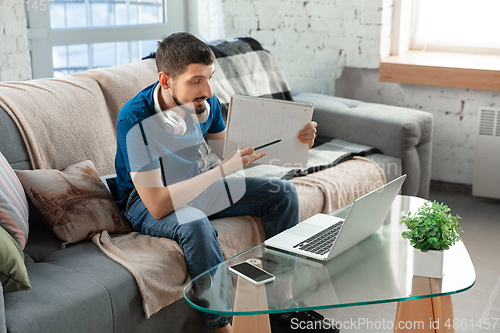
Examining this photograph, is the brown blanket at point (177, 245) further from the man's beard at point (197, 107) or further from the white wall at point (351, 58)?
the white wall at point (351, 58)

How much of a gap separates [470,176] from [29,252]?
8.20ft

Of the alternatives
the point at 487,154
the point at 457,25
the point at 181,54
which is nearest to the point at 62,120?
the point at 181,54

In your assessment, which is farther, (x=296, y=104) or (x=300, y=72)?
(x=300, y=72)

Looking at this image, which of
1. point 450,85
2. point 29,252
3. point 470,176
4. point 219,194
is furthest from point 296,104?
point 470,176

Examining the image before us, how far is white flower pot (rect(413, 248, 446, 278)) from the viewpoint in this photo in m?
1.24

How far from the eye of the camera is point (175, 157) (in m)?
1.66

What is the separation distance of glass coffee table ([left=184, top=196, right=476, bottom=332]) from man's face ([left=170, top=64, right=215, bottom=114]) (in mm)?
499

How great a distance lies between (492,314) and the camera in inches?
71.3

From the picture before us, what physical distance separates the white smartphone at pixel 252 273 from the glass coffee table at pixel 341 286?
0.01 m

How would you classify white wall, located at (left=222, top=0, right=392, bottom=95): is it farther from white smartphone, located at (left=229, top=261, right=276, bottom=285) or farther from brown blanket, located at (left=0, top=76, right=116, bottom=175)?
white smartphone, located at (left=229, top=261, right=276, bottom=285)

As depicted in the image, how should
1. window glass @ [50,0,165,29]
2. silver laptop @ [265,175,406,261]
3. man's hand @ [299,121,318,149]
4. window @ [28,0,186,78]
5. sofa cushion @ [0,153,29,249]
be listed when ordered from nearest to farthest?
silver laptop @ [265,175,406,261], sofa cushion @ [0,153,29,249], man's hand @ [299,121,318,149], window @ [28,0,186,78], window glass @ [50,0,165,29]

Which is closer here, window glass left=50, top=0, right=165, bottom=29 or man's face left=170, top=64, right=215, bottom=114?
man's face left=170, top=64, right=215, bottom=114

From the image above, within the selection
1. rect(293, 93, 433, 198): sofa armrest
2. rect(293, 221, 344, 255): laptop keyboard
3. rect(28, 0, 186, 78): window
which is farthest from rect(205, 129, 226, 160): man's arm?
rect(28, 0, 186, 78): window

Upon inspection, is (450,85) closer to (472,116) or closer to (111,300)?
(472,116)
